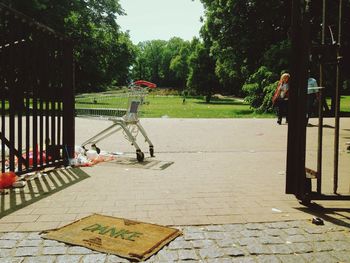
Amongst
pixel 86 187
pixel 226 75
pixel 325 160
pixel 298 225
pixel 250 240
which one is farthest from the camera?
pixel 226 75

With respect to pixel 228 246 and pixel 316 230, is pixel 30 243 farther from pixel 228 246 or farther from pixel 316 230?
pixel 316 230

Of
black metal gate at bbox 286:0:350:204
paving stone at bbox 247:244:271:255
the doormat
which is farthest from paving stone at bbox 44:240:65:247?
the doormat

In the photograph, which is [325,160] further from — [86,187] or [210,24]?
[210,24]

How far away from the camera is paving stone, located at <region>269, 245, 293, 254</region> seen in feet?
11.0

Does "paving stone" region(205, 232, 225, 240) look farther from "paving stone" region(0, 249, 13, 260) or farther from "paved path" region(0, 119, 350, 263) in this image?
"paving stone" region(0, 249, 13, 260)

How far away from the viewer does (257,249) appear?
3.39 m

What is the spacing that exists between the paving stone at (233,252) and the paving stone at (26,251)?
1.54 m

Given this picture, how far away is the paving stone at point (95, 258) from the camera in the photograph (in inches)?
123

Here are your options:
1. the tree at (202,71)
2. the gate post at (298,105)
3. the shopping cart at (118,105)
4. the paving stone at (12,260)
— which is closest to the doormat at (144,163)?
the shopping cart at (118,105)

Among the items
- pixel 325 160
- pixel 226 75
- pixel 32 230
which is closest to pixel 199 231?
pixel 32 230

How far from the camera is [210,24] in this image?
31.3 metres

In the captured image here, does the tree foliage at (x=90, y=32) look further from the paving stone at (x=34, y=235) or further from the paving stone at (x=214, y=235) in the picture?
the paving stone at (x=214, y=235)

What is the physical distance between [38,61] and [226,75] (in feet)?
110

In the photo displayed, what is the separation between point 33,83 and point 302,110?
410 cm
